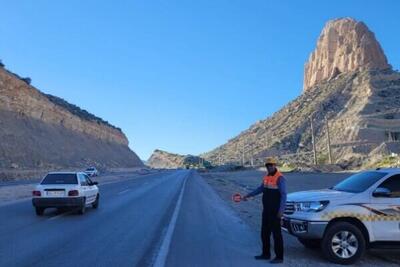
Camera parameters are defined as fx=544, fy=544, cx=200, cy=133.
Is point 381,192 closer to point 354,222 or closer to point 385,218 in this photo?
point 385,218

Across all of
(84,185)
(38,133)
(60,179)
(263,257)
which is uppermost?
(38,133)

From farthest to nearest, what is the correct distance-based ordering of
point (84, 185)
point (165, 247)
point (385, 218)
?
point (84, 185)
point (165, 247)
point (385, 218)

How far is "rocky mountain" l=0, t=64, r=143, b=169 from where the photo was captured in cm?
6671

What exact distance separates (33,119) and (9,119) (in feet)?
28.9

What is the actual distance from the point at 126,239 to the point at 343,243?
507cm

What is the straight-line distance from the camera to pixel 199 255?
10547 mm

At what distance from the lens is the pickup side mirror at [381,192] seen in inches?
392

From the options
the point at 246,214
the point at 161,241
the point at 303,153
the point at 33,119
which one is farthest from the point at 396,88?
the point at 161,241

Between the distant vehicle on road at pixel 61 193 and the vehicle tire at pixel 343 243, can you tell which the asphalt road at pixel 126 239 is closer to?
the distant vehicle on road at pixel 61 193

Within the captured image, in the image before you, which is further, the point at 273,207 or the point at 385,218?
the point at 273,207

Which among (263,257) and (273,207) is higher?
(273,207)

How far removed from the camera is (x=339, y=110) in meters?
115

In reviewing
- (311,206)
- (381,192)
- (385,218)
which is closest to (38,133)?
(311,206)

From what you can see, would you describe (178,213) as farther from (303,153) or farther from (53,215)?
(303,153)
